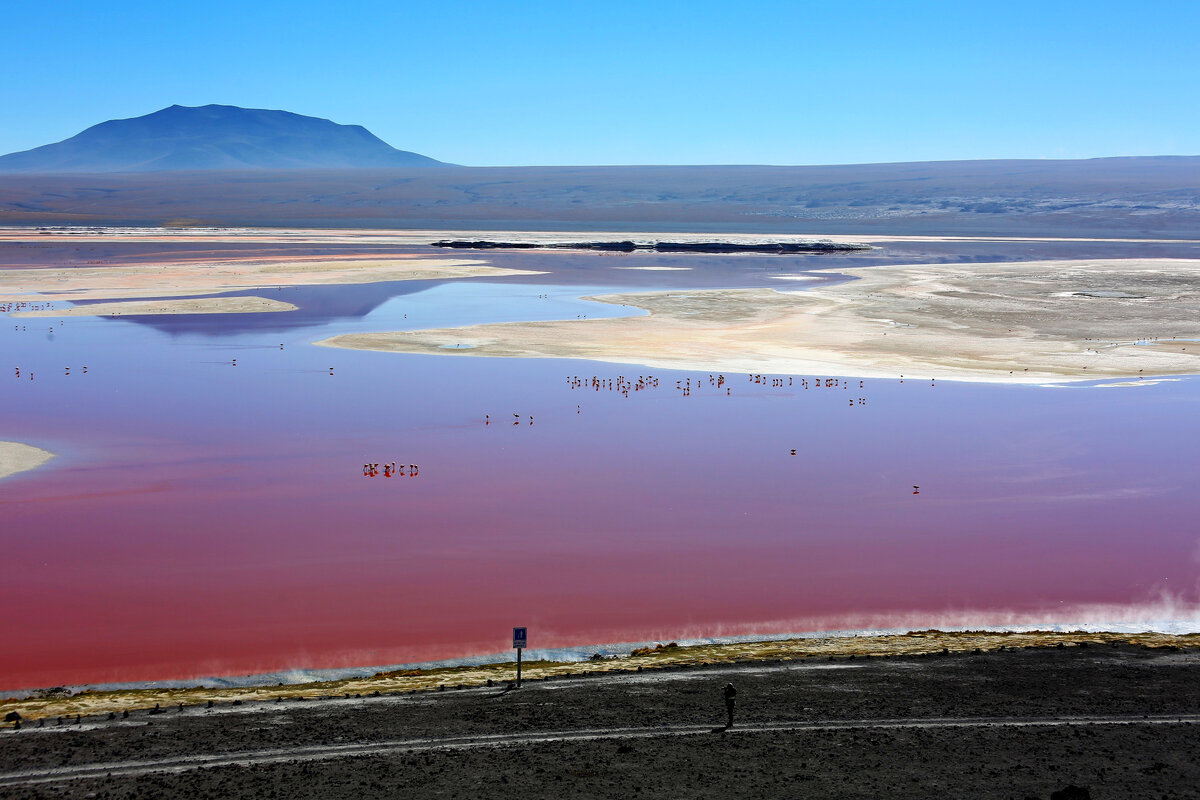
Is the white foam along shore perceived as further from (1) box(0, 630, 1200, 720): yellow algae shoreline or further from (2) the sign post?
(2) the sign post

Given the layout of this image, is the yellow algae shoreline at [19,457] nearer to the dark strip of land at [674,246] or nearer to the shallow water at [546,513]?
the shallow water at [546,513]

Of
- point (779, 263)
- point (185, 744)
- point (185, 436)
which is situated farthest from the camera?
point (779, 263)

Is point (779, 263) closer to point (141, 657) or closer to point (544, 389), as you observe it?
point (544, 389)

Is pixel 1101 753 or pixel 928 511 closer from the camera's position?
pixel 1101 753

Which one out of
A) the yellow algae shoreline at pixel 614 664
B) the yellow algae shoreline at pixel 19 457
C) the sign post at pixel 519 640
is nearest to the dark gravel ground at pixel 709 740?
the sign post at pixel 519 640

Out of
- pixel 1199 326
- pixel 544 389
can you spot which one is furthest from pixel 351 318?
pixel 1199 326
